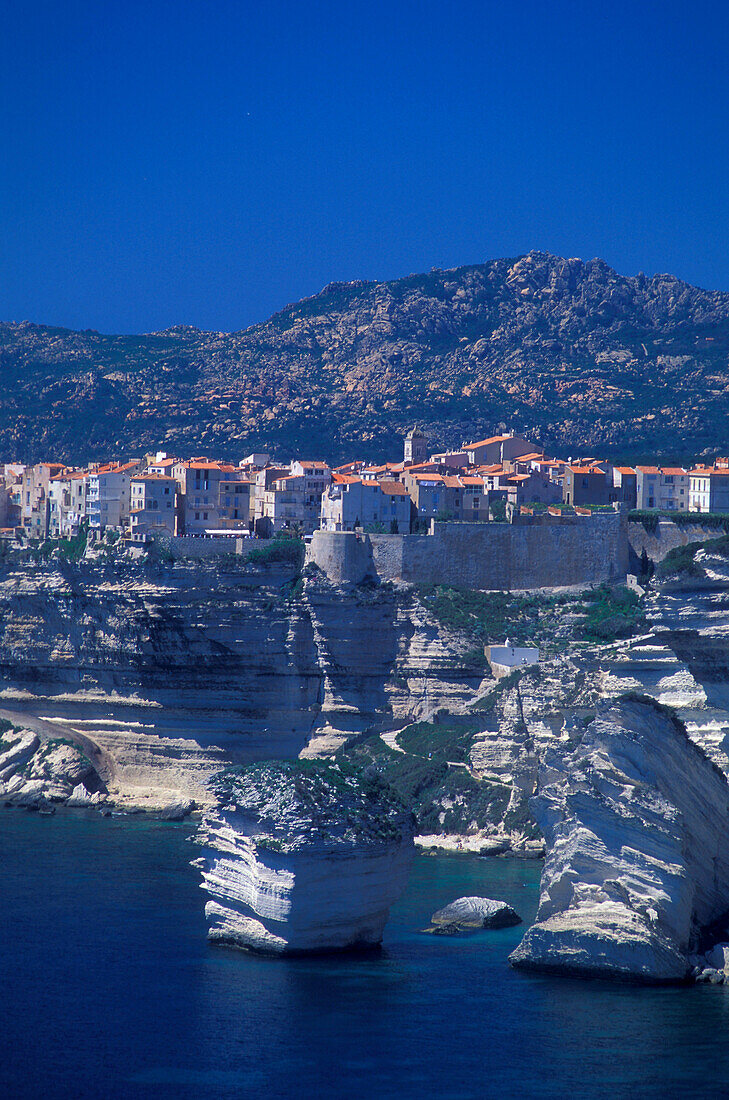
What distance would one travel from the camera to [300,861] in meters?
26.2

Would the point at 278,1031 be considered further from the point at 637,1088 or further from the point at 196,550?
the point at 196,550

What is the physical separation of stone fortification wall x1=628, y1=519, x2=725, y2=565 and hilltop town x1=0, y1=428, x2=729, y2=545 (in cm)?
166

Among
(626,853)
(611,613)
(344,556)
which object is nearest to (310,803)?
(626,853)

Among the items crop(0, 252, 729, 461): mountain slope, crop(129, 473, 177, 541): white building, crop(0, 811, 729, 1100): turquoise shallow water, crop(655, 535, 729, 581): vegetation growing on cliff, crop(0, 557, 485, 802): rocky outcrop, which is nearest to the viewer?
crop(0, 811, 729, 1100): turquoise shallow water

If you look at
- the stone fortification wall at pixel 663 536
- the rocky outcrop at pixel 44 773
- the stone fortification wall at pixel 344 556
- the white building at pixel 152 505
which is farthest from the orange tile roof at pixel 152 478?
the stone fortification wall at pixel 663 536

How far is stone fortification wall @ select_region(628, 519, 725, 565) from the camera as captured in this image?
4444 centimetres

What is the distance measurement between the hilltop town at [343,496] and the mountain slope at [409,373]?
23100mm

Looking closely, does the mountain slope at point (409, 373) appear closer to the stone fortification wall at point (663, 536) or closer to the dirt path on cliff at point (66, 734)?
the dirt path on cliff at point (66, 734)

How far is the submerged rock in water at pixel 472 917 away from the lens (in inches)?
1158

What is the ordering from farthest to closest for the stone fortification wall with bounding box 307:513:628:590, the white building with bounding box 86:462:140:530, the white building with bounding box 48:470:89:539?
the white building with bounding box 48:470:89:539 < the white building with bounding box 86:462:140:530 < the stone fortification wall with bounding box 307:513:628:590

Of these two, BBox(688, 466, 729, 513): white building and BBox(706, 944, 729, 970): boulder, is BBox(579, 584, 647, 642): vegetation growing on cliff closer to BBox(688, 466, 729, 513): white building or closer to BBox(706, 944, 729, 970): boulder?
BBox(688, 466, 729, 513): white building

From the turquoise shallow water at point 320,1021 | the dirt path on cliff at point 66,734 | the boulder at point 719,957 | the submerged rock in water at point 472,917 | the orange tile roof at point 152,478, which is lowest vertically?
the turquoise shallow water at point 320,1021

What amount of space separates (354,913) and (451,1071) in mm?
5273

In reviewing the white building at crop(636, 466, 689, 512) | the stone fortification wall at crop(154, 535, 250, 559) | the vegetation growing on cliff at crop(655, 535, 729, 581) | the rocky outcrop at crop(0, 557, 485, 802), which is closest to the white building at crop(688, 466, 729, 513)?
the white building at crop(636, 466, 689, 512)
